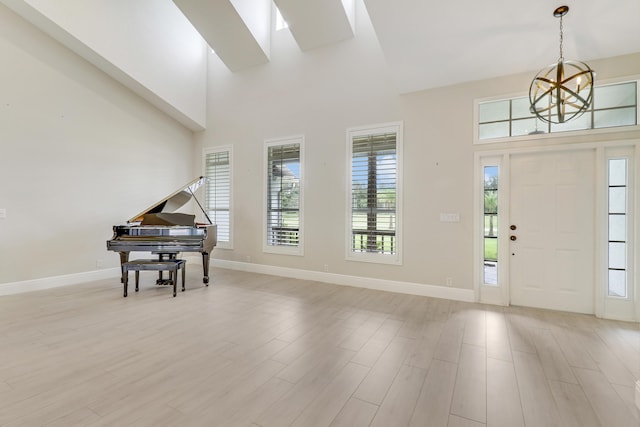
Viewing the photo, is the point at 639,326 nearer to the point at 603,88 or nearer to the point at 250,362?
the point at 603,88

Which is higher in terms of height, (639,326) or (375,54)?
(375,54)

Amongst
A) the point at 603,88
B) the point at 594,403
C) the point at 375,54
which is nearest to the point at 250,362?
the point at 594,403

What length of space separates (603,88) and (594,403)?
3589 millimetres

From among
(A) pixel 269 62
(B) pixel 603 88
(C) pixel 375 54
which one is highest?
(A) pixel 269 62

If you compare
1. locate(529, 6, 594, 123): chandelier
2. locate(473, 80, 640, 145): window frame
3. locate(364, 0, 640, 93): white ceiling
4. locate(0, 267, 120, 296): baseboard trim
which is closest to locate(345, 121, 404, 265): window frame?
locate(364, 0, 640, 93): white ceiling

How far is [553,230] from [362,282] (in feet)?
8.83

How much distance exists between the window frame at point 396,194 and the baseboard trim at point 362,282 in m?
0.33

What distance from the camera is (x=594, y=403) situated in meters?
1.88

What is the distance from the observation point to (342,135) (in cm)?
493

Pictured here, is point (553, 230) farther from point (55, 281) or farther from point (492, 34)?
point (55, 281)

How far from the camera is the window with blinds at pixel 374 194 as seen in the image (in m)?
4.53

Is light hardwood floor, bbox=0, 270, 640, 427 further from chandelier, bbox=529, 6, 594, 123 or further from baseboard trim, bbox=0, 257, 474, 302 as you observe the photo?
chandelier, bbox=529, 6, 594, 123

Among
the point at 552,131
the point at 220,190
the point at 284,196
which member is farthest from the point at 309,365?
the point at 220,190

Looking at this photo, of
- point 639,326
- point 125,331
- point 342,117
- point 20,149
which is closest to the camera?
point 125,331
